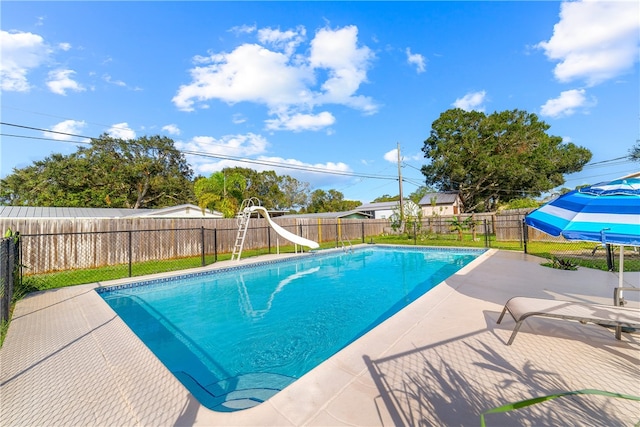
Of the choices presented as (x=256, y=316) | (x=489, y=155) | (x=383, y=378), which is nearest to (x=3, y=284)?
(x=256, y=316)

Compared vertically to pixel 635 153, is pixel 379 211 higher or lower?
lower

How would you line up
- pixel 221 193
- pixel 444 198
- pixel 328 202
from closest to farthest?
pixel 221 193 < pixel 444 198 < pixel 328 202

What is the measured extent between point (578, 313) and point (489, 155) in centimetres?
2938

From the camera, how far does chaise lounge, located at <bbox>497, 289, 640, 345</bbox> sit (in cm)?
283

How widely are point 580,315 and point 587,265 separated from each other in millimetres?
7027

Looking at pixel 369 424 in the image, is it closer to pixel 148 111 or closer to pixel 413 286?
pixel 413 286

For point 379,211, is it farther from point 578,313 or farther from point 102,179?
point 578,313

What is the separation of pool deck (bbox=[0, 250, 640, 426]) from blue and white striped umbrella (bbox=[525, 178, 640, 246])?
123cm

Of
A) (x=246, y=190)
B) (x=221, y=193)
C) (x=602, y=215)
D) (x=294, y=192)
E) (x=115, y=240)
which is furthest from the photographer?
(x=294, y=192)

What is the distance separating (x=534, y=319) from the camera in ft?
13.0

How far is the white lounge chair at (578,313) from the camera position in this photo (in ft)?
9.29

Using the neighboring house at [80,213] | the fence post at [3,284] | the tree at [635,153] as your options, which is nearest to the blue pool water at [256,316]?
the fence post at [3,284]

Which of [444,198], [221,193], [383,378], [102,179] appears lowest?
[383,378]

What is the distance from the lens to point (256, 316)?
562 cm
